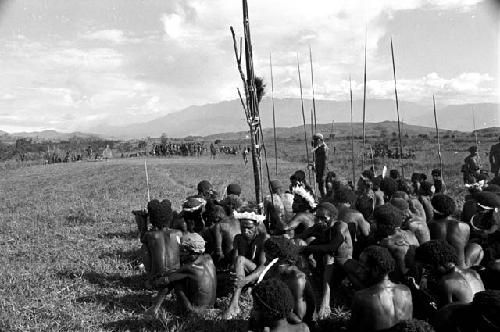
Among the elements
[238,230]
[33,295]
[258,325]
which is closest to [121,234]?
[33,295]

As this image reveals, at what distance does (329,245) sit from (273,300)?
115 inches

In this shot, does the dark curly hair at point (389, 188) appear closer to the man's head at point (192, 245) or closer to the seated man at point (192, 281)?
the seated man at point (192, 281)

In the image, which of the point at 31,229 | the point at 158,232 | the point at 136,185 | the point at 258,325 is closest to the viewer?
the point at 258,325

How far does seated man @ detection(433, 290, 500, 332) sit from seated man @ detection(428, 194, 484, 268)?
2091 mm

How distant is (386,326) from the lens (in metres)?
4.58

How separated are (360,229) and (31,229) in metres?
10.2

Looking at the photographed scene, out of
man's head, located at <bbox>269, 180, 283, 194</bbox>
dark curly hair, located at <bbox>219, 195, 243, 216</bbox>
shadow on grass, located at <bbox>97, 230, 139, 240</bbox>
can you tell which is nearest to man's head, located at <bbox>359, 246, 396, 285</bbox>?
dark curly hair, located at <bbox>219, 195, 243, 216</bbox>

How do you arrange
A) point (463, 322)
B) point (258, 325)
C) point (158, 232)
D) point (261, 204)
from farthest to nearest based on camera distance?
point (261, 204) < point (158, 232) < point (258, 325) < point (463, 322)

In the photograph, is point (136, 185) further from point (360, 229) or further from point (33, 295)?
point (360, 229)

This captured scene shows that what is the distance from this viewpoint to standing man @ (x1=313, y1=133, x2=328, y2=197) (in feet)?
44.5

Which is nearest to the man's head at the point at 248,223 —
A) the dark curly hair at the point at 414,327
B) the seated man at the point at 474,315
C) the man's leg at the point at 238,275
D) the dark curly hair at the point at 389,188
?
the man's leg at the point at 238,275

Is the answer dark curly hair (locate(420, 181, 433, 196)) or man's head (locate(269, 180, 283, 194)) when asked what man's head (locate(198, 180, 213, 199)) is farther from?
dark curly hair (locate(420, 181, 433, 196))

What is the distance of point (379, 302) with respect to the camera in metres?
4.61

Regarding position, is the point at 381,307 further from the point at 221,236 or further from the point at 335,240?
the point at 221,236
